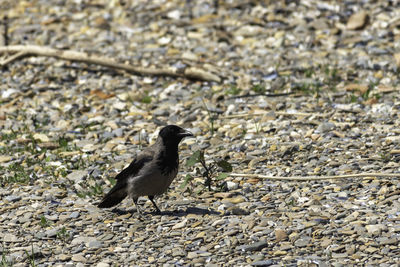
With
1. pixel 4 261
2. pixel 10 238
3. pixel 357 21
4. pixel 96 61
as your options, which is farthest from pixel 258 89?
pixel 4 261

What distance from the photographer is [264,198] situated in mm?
8141

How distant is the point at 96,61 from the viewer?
43.4 feet

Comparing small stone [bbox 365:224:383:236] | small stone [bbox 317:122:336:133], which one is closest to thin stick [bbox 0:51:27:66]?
small stone [bbox 317:122:336:133]

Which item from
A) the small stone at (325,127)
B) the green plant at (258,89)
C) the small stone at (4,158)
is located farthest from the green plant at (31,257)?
the green plant at (258,89)

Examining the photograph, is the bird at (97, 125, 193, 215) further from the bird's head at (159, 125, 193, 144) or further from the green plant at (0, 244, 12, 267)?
the green plant at (0, 244, 12, 267)

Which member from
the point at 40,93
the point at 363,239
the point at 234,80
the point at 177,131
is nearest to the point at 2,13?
the point at 40,93

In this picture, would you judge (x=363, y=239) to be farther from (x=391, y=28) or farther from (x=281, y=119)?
(x=391, y=28)

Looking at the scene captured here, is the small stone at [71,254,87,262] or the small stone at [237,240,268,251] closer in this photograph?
the small stone at [237,240,268,251]

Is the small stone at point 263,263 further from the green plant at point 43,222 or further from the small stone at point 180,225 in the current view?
the green plant at point 43,222

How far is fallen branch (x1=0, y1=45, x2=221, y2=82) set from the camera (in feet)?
41.4

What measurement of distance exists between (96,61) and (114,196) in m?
5.48

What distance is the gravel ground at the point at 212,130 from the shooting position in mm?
7148

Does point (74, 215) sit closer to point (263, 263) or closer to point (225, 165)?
point (225, 165)

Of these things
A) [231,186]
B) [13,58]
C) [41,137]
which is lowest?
[231,186]
